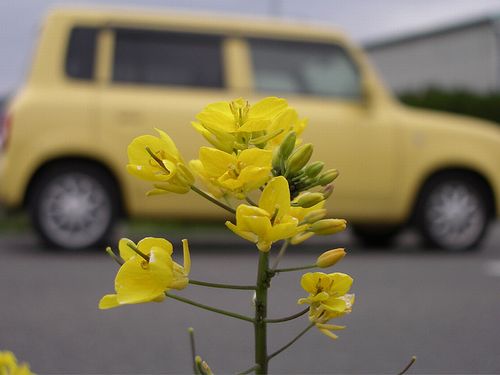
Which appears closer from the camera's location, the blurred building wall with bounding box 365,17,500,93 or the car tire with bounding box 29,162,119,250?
the car tire with bounding box 29,162,119,250

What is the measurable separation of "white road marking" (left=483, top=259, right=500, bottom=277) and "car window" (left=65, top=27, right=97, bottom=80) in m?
3.16

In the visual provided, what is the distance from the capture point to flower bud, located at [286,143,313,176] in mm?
846

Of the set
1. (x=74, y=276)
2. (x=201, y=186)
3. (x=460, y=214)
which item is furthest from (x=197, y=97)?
(x=201, y=186)

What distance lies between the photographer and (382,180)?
310 inches

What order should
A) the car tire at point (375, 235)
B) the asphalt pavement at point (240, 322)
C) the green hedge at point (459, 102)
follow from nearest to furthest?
the asphalt pavement at point (240, 322) → the car tire at point (375, 235) → the green hedge at point (459, 102)

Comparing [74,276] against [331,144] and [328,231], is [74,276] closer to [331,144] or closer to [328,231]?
[331,144]

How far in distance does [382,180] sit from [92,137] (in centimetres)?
225

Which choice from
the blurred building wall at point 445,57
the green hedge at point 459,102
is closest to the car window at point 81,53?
the green hedge at point 459,102

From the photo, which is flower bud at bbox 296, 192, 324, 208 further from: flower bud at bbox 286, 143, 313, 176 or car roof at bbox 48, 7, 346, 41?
car roof at bbox 48, 7, 346, 41

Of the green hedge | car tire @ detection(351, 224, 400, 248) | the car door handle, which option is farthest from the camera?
the green hedge

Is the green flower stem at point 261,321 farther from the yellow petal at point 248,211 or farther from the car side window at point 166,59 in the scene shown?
the car side window at point 166,59

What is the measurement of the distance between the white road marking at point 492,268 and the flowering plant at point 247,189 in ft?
20.8

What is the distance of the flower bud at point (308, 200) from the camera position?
0.83 meters

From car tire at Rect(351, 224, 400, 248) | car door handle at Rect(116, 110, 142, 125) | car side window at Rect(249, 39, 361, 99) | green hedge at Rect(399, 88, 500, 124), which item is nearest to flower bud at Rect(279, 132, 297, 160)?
car door handle at Rect(116, 110, 142, 125)
